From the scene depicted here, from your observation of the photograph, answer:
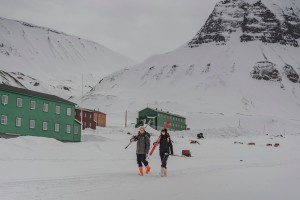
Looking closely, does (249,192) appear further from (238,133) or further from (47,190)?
(238,133)

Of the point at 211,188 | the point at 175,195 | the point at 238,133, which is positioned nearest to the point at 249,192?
the point at 211,188

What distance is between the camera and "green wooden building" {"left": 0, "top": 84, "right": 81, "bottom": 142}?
152 ft

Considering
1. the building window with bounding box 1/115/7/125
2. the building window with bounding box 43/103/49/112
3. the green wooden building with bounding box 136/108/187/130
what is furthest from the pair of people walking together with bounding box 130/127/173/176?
the green wooden building with bounding box 136/108/187/130

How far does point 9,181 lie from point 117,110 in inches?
7023

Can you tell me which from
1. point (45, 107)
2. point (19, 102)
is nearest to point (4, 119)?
point (19, 102)

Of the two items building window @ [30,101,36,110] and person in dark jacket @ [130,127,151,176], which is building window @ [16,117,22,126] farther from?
person in dark jacket @ [130,127,151,176]

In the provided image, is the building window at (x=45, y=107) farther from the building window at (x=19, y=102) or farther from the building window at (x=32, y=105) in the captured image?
the building window at (x=19, y=102)

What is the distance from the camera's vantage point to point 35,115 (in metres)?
49.4

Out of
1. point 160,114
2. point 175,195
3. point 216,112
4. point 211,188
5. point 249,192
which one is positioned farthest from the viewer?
point 216,112

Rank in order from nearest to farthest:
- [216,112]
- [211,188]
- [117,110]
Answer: [211,188] < [216,112] < [117,110]

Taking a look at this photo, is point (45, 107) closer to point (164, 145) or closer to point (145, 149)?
point (164, 145)

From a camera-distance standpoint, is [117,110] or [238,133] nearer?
[238,133]

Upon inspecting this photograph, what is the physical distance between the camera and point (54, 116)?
52.0 m

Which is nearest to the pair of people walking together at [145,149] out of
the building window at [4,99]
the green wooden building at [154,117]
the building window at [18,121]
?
the building window at [4,99]
